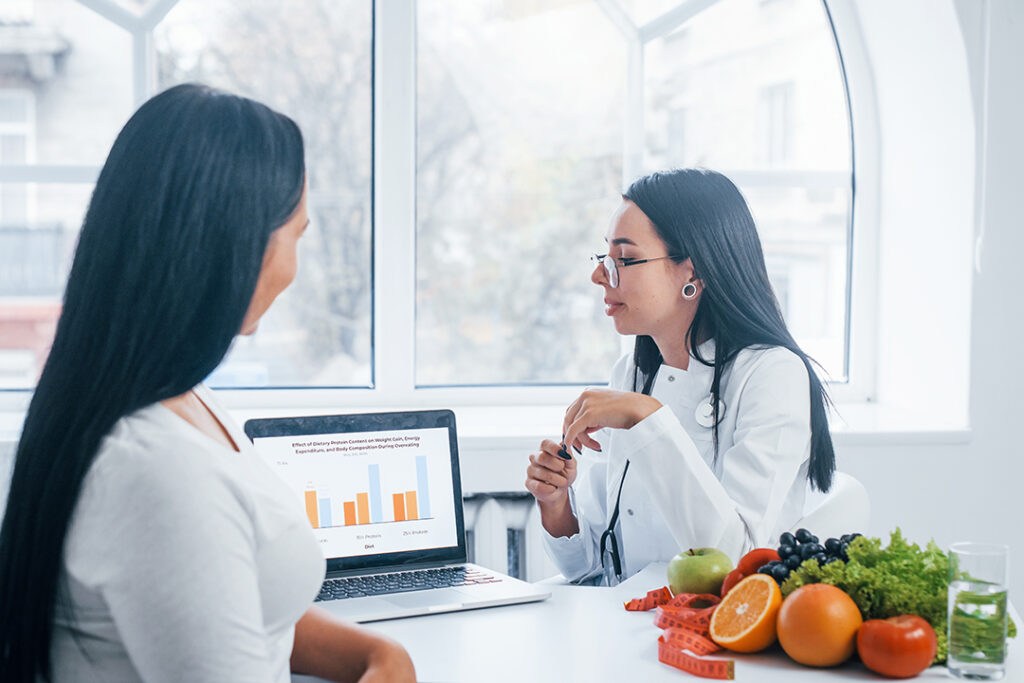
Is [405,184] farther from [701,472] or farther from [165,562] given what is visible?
[165,562]

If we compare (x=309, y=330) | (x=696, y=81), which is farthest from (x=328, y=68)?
(x=696, y=81)

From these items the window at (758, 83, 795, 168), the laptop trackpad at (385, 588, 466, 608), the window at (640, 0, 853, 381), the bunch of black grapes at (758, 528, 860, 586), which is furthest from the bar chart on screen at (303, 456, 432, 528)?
the window at (758, 83, 795, 168)

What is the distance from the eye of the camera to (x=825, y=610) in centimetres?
120

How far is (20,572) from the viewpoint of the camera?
86 centimetres

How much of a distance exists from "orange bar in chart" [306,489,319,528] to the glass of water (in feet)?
3.22

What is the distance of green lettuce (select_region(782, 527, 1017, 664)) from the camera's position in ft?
4.04

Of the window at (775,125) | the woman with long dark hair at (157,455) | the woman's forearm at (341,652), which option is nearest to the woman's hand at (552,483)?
the woman's forearm at (341,652)

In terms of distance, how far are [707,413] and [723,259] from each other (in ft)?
0.99

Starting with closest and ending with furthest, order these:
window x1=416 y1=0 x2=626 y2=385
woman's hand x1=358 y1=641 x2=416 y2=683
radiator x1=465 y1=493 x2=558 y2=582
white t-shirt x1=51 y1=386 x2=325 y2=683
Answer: white t-shirt x1=51 y1=386 x2=325 y2=683, woman's hand x1=358 y1=641 x2=416 y2=683, radiator x1=465 y1=493 x2=558 y2=582, window x1=416 y1=0 x2=626 y2=385

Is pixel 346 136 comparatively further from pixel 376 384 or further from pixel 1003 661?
pixel 1003 661

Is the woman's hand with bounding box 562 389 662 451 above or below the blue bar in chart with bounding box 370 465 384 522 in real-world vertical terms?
above

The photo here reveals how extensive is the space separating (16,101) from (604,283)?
1974 mm

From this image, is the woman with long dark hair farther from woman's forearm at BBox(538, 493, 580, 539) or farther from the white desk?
woman's forearm at BBox(538, 493, 580, 539)

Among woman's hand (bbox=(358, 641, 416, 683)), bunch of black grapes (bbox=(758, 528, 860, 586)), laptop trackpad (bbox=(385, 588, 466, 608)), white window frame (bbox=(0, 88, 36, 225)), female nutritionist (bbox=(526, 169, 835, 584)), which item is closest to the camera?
woman's hand (bbox=(358, 641, 416, 683))
